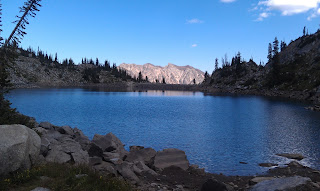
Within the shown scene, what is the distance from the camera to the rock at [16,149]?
14.0 m

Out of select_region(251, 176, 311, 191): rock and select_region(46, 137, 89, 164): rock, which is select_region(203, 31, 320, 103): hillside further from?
select_region(46, 137, 89, 164): rock

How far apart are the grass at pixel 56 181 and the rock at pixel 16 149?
0.57 metres

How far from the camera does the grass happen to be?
12688 millimetres

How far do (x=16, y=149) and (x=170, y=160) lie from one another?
15.6m

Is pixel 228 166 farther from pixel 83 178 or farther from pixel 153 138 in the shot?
pixel 83 178

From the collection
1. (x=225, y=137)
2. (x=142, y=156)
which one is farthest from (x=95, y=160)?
(x=225, y=137)

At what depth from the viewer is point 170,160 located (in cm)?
2638

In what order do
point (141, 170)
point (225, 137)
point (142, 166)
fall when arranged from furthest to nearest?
point (225, 137) < point (142, 166) < point (141, 170)

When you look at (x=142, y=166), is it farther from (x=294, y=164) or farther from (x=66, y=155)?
(x=294, y=164)

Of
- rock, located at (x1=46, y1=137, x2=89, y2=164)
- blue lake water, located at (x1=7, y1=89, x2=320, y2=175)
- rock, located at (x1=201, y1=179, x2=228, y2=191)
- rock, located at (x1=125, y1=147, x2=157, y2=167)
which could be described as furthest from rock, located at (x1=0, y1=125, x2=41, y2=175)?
blue lake water, located at (x1=7, y1=89, x2=320, y2=175)

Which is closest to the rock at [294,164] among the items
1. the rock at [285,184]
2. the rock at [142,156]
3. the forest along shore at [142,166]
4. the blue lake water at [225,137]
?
the forest along shore at [142,166]

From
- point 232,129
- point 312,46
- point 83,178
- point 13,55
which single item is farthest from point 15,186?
point 312,46

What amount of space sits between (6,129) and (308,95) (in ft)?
417

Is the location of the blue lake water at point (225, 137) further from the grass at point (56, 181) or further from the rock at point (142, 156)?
the grass at point (56, 181)
